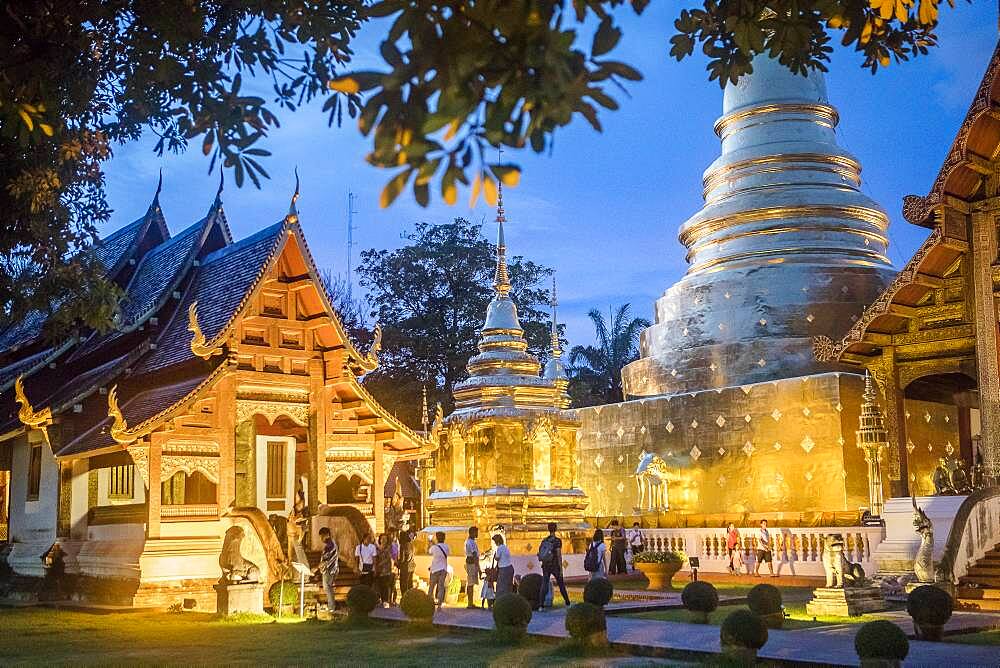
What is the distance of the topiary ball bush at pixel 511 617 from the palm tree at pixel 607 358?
1713 inches

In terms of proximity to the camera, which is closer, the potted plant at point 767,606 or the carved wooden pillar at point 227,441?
the potted plant at point 767,606

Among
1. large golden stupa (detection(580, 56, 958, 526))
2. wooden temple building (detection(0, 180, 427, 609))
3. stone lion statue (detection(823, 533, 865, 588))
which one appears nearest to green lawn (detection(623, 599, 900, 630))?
stone lion statue (detection(823, 533, 865, 588))

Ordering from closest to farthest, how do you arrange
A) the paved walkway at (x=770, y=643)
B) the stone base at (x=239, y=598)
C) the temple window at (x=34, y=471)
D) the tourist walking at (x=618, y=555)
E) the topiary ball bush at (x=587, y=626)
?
the paved walkway at (x=770, y=643), the topiary ball bush at (x=587, y=626), the stone base at (x=239, y=598), the temple window at (x=34, y=471), the tourist walking at (x=618, y=555)

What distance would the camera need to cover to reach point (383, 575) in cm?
1700

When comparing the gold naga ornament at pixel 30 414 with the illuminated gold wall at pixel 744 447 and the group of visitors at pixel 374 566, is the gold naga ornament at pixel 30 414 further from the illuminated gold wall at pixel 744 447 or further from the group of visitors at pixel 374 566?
the illuminated gold wall at pixel 744 447

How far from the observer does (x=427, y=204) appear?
4.07 m

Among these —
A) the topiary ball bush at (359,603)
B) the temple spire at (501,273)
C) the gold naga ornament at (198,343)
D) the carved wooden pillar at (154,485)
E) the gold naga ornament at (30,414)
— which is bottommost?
the topiary ball bush at (359,603)

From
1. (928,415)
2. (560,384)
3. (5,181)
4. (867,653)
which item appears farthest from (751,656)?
(560,384)

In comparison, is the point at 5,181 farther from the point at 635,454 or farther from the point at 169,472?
the point at 635,454

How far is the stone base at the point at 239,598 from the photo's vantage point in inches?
619

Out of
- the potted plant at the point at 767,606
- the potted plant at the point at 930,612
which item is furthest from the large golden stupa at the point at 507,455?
the potted plant at the point at 930,612

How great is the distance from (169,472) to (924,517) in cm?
1123

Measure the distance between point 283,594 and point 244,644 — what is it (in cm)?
369

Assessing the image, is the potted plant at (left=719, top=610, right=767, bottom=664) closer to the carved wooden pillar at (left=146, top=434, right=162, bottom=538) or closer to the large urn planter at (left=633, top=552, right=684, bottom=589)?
the large urn planter at (left=633, top=552, right=684, bottom=589)
